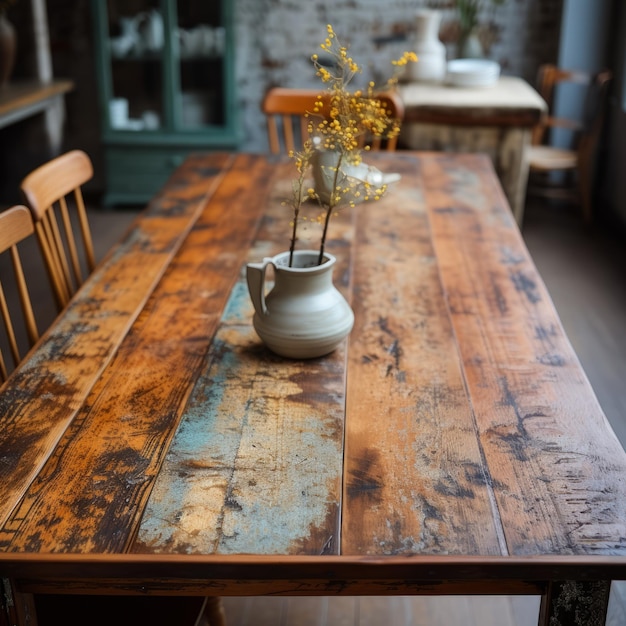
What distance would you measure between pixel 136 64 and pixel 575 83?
104 inches

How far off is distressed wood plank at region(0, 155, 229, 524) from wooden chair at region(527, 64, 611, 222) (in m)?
2.98

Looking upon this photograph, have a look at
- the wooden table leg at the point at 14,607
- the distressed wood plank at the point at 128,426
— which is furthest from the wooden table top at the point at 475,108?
the wooden table leg at the point at 14,607

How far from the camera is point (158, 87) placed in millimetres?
5148

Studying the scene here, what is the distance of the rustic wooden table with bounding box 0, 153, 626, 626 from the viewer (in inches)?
41.4

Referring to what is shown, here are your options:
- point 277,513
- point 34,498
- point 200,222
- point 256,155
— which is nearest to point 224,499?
point 277,513

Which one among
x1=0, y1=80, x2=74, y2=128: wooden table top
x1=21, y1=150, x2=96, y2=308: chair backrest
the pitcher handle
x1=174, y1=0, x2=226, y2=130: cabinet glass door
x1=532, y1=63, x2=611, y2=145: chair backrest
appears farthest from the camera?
x1=174, y1=0, x2=226, y2=130: cabinet glass door

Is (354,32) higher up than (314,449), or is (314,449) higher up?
(354,32)

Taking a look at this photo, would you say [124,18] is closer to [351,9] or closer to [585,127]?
[351,9]

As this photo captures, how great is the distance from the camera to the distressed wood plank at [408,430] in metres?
1.09

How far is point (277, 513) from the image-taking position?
112 centimetres

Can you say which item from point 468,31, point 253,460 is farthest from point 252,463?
point 468,31

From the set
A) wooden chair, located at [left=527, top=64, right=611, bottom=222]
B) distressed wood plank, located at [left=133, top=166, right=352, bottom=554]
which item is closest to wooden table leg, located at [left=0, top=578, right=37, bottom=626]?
distressed wood plank, located at [left=133, top=166, right=352, bottom=554]

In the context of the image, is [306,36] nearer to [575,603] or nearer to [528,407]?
[528,407]

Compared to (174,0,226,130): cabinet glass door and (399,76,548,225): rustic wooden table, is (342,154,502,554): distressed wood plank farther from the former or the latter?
(174,0,226,130): cabinet glass door
